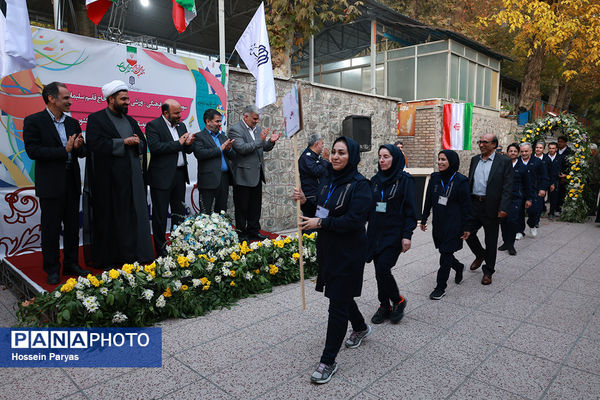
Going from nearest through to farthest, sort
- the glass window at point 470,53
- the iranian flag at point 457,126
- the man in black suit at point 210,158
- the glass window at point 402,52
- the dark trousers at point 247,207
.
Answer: the man in black suit at point 210,158 < the dark trousers at point 247,207 < the iranian flag at point 457,126 < the glass window at point 402,52 < the glass window at point 470,53

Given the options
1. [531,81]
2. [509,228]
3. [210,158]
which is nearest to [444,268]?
[509,228]

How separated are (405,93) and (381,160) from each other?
1438cm

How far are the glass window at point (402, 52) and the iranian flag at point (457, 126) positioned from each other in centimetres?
302

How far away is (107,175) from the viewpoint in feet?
14.8

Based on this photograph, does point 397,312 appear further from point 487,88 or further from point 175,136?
point 487,88

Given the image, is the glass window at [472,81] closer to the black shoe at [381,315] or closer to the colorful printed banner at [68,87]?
the colorful printed banner at [68,87]

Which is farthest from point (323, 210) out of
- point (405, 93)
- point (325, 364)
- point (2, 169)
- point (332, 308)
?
point (405, 93)

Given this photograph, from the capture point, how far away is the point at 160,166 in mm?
5051

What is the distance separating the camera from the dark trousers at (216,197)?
5.75m

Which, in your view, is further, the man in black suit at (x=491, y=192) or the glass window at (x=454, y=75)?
the glass window at (x=454, y=75)

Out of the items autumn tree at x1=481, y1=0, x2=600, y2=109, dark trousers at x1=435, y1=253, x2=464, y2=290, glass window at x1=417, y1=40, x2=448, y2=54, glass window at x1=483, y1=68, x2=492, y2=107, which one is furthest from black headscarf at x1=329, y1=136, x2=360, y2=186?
glass window at x1=483, y1=68, x2=492, y2=107

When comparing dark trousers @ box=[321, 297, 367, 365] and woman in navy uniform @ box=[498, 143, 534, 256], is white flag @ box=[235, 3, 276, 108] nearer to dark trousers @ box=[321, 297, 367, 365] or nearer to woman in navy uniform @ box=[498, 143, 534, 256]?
dark trousers @ box=[321, 297, 367, 365]

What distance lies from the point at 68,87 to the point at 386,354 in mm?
4991

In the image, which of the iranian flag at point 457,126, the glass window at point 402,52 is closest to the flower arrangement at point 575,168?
the iranian flag at point 457,126
